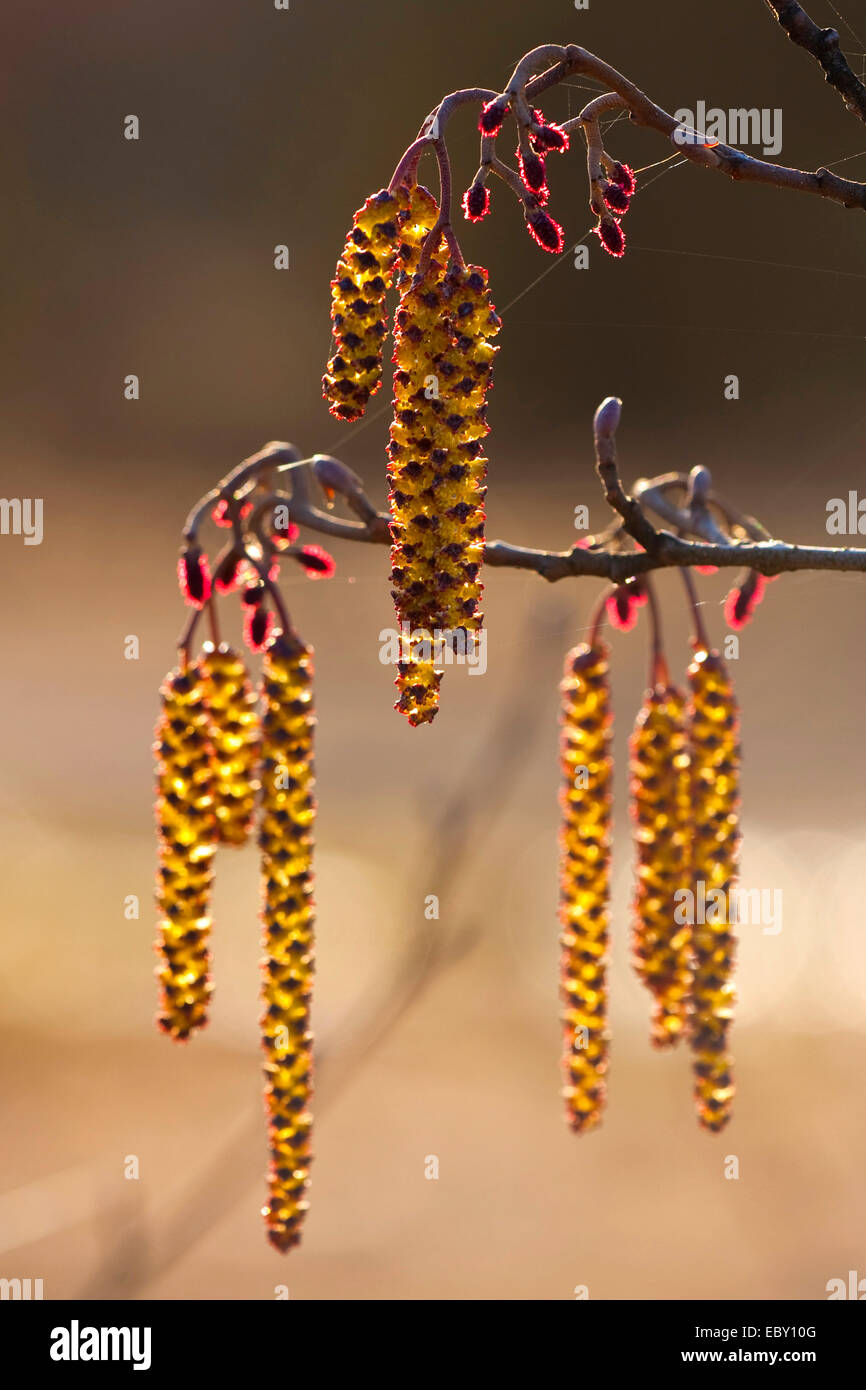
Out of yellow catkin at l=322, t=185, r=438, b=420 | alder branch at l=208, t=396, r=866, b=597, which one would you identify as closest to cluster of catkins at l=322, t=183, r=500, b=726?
yellow catkin at l=322, t=185, r=438, b=420

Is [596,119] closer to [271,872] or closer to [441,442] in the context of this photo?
[441,442]

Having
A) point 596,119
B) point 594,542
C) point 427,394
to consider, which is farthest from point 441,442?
point 594,542

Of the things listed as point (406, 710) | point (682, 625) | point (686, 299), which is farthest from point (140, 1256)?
point (682, 625)

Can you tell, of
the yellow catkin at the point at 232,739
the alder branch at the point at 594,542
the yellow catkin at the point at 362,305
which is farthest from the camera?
the yellow catkin at the point at 232,739

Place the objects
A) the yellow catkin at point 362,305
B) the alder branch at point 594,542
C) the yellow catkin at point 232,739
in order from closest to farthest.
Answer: the yellow catkin at point 362,305, the alder branch at point 594,542, the yellow catkin at point 232,739

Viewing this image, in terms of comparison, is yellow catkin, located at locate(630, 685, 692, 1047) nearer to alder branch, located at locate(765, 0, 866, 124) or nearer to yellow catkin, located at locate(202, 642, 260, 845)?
yellow catkin, located at locate(202, 642, 260, 845)

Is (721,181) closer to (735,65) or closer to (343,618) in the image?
(735,65)

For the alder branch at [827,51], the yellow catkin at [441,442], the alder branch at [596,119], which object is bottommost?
the yellow catkin at [441,442]

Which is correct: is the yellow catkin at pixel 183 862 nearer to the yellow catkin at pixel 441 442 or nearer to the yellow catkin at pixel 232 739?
the yellow catkin at pixel 232 739

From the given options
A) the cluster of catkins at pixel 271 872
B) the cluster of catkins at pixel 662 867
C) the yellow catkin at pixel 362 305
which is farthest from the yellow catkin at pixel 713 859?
the yellow catkin at pixel 362 305
